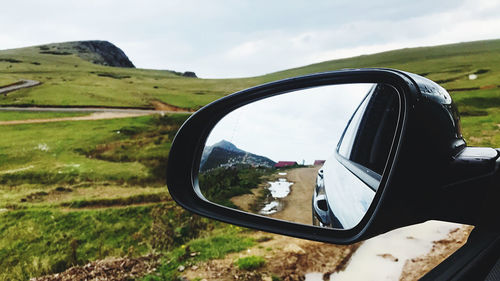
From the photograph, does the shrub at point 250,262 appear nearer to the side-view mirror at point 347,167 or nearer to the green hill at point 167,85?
the side-view mirror at point 347,167

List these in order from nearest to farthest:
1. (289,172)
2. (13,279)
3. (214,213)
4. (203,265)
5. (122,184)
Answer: (289,172)
(214,213)
(203,265)
(13,279)
(122,184)

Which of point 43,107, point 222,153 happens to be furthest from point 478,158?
point 43,107

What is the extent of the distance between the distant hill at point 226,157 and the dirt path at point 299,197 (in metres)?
0.16

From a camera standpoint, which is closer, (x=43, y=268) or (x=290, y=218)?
(x=290, y=218)

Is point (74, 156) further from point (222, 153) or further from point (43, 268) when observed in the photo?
point (222, 153)

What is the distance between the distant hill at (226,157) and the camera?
168 cm

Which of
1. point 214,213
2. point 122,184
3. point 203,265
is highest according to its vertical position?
point 214,213

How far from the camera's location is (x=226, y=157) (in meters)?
1.92

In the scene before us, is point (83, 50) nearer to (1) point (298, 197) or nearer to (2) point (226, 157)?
(2) point (226, 157)

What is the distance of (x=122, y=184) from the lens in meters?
15.0

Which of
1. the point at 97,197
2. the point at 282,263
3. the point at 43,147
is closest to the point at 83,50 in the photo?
the point at 43,147

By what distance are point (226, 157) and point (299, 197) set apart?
0.52 meters

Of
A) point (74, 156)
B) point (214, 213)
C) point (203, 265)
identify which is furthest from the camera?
point (74, 156)

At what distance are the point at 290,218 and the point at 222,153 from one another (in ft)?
2.04
